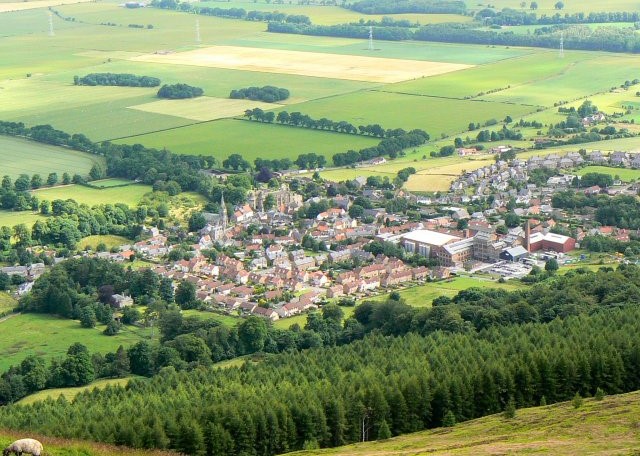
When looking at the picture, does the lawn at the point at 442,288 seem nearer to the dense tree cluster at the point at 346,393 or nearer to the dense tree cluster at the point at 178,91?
the dense tree cluster at the point at 346,393

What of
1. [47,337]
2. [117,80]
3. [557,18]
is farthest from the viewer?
[557,18]

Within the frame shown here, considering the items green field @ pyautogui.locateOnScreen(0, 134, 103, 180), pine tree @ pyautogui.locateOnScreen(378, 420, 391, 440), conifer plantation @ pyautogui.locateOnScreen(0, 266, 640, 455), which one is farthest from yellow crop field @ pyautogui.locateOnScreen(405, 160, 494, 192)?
pine tree @ pyautogui.locateOnScreen(378, 420, 391, 440)

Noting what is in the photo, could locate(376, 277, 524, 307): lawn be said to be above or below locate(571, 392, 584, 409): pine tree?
below

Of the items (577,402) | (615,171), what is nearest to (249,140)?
(615,171)

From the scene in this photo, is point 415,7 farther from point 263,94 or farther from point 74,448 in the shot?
point 74,448

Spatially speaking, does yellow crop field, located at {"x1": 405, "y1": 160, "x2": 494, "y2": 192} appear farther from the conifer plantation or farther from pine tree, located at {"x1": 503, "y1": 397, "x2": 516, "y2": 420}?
pine tree, located at {"x1": 503, "y1": 397, "x2": 516, "y2": 420}

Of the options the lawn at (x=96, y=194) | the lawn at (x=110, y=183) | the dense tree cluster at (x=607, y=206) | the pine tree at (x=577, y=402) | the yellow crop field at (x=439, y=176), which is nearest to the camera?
the pine tree at (x=577, y=402)

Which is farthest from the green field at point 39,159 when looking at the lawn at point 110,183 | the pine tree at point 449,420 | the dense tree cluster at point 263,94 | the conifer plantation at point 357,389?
the pine tree at point 449,420
